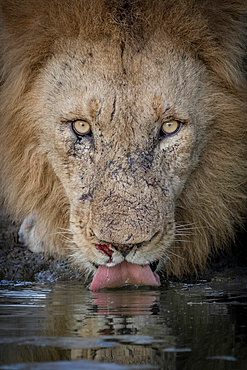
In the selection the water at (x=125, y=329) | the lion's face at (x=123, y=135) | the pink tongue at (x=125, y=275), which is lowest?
the water at (x=125, y=329)

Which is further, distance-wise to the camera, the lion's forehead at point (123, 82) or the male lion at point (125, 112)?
the lion's forehead at point (123, 82)

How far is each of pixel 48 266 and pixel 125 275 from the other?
A: 1.70 metres

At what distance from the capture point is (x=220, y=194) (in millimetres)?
4727

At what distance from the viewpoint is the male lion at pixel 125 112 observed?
3824 mm

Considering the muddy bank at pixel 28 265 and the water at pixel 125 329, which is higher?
the muddy bank at pixel 28 265

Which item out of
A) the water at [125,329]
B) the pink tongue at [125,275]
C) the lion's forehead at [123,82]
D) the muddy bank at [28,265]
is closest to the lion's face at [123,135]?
the lion's forehead at [123,82]

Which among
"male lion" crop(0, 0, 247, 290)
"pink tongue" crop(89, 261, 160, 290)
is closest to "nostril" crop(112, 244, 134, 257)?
"male lion" crop(0, 0, 247, 290)

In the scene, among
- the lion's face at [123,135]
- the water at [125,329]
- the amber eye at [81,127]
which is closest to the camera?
the water at [125,329]

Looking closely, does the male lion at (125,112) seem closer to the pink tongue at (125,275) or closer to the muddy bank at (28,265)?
the pink tongue at (125,275)

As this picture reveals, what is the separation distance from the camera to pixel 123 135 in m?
3.92

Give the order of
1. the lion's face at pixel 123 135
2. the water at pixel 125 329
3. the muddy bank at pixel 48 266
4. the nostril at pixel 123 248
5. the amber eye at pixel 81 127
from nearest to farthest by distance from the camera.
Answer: the water at pixel 125 329 < the nostril at pixel 123 248 < the lion's face at pixel 123 135 < the amber eye at pixel 81 127 < the muddy bank at pixel 48 266

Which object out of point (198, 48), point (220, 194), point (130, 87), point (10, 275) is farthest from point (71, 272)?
point (198, 48)

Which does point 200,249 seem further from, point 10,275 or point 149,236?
point 10,275

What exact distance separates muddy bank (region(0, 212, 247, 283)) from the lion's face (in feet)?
3.65
